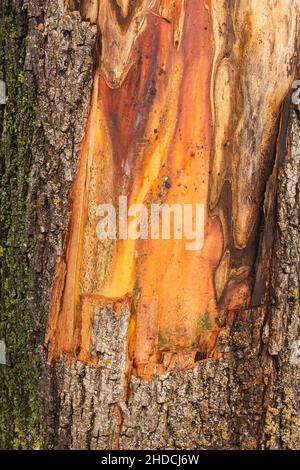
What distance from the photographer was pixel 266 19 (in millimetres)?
1812

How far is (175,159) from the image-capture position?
184 cm

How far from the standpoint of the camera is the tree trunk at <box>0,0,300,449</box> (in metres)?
1.81

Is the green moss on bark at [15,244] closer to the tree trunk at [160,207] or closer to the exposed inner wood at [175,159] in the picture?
the tree trunk at [160,207]

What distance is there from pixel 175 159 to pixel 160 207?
0.15m

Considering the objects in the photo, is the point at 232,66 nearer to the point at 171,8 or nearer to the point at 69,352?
the point at 171,8

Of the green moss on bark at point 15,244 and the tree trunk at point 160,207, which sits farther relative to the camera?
the green moss on bark at point 15,244

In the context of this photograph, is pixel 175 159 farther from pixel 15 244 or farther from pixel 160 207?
pixel 15 244

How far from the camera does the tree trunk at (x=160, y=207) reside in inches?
71.4

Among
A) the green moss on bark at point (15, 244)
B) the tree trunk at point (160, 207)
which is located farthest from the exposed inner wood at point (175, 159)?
the green moss on bark at point (15, 244)

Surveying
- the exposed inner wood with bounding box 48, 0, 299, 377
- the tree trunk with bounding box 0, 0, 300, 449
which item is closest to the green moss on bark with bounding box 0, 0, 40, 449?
the tree trunk with bounding box 0, 0, 300, 449

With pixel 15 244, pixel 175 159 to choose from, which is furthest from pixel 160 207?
pixel 15 244

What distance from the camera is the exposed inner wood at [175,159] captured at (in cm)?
180

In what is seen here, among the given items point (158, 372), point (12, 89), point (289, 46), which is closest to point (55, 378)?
point (158, 372)

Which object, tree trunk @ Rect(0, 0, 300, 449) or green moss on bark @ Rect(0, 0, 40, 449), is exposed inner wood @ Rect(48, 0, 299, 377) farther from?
green moss on bark @ Rect(0, 0, 40, 449)
